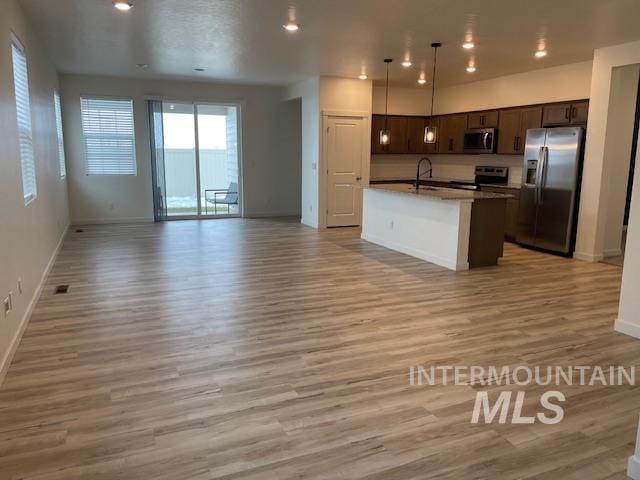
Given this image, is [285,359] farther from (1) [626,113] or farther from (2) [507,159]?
(2) [507,159]

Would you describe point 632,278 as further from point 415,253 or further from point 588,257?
point 415,253

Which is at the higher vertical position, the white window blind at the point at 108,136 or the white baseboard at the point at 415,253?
the white window blind at the point at 108,136

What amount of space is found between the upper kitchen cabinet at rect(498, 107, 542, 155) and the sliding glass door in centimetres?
529

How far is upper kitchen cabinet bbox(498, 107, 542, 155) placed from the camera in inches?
296

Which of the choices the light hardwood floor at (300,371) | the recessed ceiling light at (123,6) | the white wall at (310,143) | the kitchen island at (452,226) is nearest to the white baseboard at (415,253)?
the kitchen island at (452,226)

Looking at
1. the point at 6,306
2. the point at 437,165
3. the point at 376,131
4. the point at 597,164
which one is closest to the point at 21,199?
the point at 6,306

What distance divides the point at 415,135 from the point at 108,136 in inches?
243

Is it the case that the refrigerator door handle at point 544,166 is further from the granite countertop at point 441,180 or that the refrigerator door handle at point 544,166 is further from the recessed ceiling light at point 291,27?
the recessed ceiling light at point 291,27

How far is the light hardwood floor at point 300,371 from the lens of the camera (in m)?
2.19

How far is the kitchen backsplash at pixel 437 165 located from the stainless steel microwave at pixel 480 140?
0.37m

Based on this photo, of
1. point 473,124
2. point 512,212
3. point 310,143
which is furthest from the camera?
point 310,143

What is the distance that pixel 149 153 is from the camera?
371 inches

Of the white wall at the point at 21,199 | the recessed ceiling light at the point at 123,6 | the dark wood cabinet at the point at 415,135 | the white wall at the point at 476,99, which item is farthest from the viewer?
the dark wood cabinet at the point at 415,135

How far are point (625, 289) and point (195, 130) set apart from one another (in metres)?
8.21
